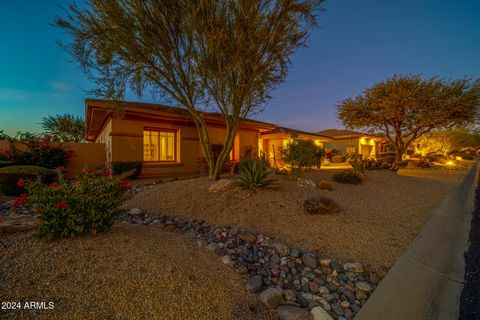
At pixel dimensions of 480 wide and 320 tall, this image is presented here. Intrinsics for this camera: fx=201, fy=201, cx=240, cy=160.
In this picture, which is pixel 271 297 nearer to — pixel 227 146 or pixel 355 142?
pixel 227 146

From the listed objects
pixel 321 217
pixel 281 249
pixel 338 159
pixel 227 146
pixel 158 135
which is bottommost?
pixel 281 249

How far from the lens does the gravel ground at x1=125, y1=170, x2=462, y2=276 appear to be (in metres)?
3.14

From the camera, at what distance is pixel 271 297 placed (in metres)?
1.98

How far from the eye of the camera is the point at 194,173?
1106cm

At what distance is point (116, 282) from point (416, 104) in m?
17.5

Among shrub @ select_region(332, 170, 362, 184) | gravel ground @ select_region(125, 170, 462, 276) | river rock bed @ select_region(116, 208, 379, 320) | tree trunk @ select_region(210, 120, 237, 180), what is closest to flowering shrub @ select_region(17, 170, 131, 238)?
river rock bed @ select_region(116, 208, 379, 320)

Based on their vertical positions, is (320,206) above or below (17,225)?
below

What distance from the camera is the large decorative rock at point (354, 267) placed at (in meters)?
2.57

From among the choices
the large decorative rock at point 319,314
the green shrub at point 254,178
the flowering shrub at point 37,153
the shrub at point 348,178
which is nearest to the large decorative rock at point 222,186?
the green shrub at point 254,178

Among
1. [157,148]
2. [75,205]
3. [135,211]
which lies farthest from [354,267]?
[157,148]

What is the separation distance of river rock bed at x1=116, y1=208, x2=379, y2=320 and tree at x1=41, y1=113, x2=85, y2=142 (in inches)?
1238

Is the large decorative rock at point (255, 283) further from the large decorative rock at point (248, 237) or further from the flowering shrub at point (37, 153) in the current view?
the flowering shrub at point (37, 153)

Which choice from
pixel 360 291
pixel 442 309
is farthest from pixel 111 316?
pixel 442 309

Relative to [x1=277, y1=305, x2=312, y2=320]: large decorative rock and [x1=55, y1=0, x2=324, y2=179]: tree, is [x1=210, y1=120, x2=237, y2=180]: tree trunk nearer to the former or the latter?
[x1=55, y1=0, x2=324, y2=179]: tree
